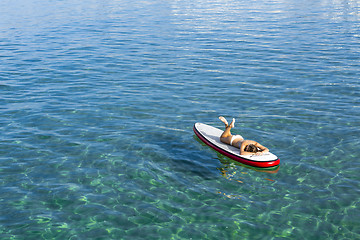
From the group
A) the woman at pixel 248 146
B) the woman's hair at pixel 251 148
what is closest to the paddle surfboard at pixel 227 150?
the woman at pixel 248 146

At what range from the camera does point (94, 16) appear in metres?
52.6

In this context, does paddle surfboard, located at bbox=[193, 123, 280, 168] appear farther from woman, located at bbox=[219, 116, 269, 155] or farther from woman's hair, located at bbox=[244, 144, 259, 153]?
woman's hair, located at bbox=[244, 144, 259, 153]

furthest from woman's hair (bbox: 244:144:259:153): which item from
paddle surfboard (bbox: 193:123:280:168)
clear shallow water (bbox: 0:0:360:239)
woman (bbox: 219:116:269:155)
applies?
clear shallow water (bbox: 0:0:360:239)

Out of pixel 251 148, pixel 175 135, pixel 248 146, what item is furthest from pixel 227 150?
pixel 175 135

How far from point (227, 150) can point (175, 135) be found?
10.2 feet

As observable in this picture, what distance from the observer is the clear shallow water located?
38.8 feet

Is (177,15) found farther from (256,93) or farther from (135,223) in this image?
(135,223)

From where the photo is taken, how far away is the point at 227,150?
15.2 m

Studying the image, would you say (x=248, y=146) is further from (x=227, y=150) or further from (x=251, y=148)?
(x=227, y=150)

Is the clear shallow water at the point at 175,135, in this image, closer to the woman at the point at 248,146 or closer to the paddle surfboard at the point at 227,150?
the paddle surfboard at the point at 227,150

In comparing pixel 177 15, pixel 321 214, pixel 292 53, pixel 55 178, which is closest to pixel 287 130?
pixel 321 214

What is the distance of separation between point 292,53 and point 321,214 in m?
20.7

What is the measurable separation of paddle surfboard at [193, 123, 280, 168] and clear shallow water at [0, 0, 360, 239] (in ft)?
1.17

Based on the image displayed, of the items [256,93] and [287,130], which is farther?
[256,93]
